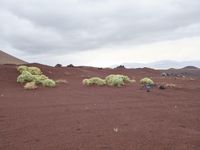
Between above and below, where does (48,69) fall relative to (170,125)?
above

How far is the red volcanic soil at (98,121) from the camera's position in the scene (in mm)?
9484

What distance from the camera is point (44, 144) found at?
948 cm

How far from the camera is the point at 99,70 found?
4191cm

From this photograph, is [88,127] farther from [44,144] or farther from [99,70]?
[99,70]

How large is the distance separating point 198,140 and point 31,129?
5187mm

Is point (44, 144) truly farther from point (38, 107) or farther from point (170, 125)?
point (38, 107)

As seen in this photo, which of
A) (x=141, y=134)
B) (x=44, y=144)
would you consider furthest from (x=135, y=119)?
(x=44, y=144)

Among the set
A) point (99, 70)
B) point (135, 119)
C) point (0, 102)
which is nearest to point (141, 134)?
point (135, 119)

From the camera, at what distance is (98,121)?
12.6 metres

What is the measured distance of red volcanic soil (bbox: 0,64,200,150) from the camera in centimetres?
948

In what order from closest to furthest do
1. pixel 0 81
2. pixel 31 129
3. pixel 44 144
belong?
pixel 44 144 < pixel 31 129 < pixel 0 81

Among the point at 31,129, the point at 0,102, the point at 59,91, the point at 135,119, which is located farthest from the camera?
the point at 59,91

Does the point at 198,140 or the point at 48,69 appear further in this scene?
the point at 48,69

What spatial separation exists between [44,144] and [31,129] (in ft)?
6.86
